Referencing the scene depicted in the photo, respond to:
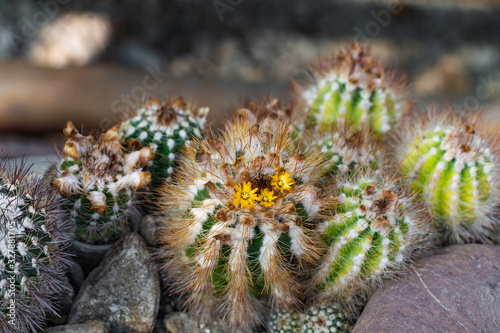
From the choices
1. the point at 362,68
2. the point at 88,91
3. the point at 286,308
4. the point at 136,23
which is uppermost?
the point at 136,23

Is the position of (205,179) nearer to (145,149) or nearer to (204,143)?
(204,143)

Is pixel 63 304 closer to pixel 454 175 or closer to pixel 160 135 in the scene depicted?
pixel 160 135

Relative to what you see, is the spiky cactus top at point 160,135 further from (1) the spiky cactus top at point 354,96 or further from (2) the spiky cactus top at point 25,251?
(1) the spiky cactus top at point 354,96

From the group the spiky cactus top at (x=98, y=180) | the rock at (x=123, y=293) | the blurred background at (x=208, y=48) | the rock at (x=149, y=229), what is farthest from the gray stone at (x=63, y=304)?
the blurred background at (x=208, y=48)

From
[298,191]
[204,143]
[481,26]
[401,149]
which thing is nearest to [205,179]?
[204,143]

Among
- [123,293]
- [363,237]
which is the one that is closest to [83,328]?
[123,293]

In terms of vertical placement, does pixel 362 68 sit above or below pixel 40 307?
above

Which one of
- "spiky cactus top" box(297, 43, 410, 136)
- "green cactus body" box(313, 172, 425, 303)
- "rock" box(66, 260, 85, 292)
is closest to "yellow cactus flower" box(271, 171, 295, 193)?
"green cactus body" box(313, 172, 425, 303)
